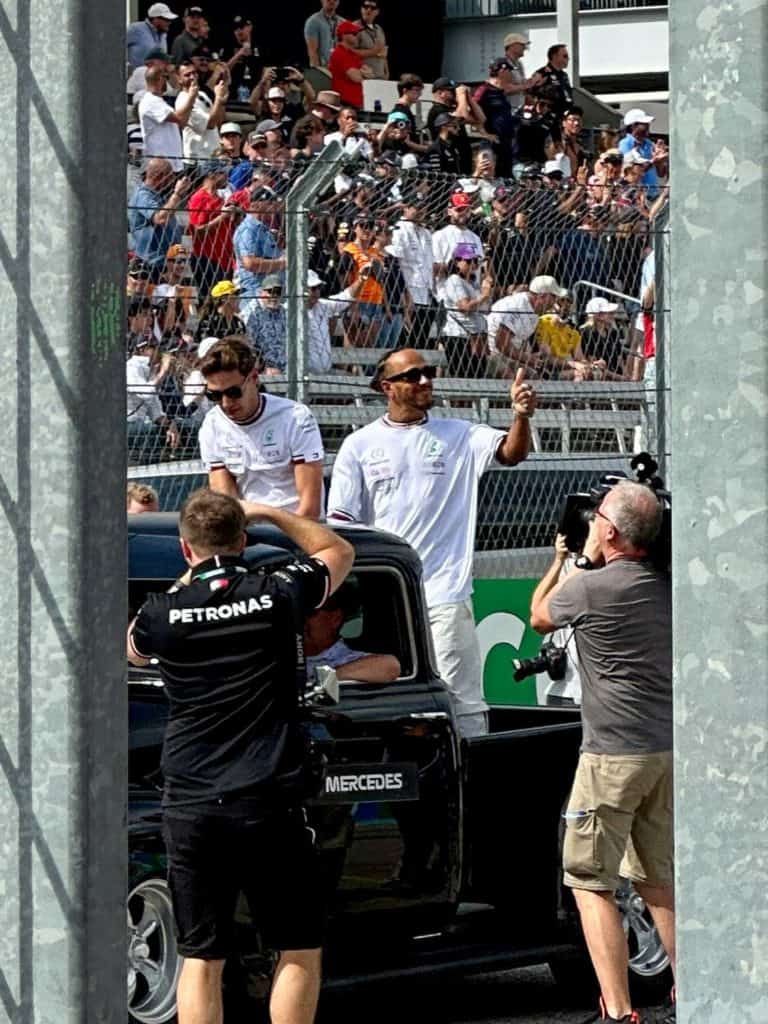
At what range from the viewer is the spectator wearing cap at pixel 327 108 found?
20.0 m

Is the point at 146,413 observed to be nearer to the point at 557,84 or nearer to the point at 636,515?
the point at 636,515

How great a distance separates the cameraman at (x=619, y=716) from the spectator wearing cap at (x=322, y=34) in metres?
18.7

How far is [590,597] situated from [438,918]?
3.88 feet

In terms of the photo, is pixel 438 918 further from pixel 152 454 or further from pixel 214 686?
pixel 152 454

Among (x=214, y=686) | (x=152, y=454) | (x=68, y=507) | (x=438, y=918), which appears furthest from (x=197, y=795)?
(x=152, y=454)

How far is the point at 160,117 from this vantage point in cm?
1702

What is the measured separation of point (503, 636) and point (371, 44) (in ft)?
51.2

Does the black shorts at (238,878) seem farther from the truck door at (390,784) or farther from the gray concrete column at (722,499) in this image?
the gray concrete column at (722,499)

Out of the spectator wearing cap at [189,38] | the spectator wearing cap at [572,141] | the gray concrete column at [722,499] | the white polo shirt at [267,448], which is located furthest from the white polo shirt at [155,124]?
the gray concrete column at [722,499]

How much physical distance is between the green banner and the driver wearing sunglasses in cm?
284

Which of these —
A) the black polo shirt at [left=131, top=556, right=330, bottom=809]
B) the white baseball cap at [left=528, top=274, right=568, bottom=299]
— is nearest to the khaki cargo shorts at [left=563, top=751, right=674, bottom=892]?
the black polo shirt at [left=131, top=556, right=330, bottom=809]

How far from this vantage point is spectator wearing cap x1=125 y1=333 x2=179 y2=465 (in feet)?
35.2

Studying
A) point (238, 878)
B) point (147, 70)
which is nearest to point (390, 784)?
point (238, 878)

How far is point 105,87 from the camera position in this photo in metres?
3.11
